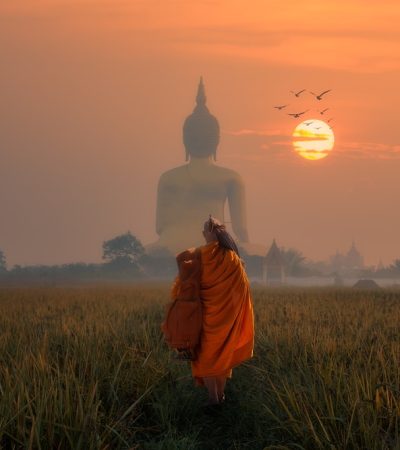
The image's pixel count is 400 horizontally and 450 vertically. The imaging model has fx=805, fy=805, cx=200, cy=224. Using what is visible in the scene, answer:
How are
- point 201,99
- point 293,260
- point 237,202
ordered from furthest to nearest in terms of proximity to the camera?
point 293,260
point 201,99
point 237,202

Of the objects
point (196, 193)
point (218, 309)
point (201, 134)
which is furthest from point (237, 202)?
point (218, 309)

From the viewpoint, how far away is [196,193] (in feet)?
182

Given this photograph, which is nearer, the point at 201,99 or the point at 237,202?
the point at 237,202


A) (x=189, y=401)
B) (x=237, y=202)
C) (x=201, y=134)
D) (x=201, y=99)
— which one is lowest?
(x=189, y=401)

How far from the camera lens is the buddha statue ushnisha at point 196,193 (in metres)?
55.0

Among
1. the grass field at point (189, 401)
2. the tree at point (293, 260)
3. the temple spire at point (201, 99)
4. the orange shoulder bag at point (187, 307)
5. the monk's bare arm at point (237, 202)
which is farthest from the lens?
the tree at point (293, 260)

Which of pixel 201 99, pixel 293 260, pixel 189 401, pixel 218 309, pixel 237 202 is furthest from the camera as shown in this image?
pixel 293 260

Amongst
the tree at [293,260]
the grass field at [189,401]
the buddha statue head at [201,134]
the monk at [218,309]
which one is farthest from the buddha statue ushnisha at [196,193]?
the monk at [218,309]

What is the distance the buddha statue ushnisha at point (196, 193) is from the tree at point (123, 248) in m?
7.17

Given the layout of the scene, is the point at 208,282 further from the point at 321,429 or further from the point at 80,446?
the point at 80,446

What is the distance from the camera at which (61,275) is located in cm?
5666

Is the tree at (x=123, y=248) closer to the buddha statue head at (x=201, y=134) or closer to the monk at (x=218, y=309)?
the buddha statue head at (x=201, y=134)

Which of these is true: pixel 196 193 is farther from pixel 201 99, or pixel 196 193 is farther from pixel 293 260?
pixel 293 260

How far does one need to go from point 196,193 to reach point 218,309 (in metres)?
48.6
